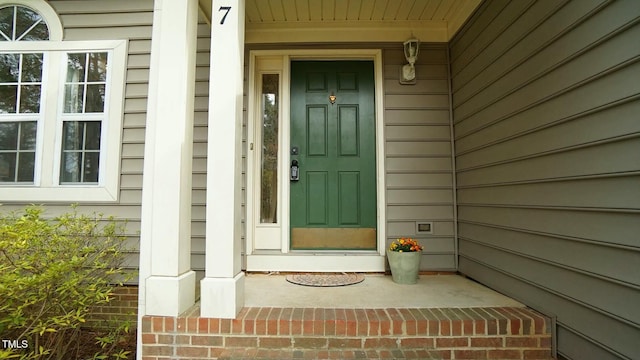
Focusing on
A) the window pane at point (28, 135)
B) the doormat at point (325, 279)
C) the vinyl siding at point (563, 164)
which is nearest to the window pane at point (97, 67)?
the window pane at point (28, 135)

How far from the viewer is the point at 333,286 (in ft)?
7.46

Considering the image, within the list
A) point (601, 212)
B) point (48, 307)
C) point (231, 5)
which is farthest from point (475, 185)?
point (48, 307)

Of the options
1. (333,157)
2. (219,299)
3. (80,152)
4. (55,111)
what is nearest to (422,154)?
(333,157)

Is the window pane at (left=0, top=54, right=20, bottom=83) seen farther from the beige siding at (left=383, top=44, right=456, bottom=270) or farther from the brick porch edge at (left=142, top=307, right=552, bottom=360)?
the beige siding at (left=383, top=44, right=456, bottom=270)

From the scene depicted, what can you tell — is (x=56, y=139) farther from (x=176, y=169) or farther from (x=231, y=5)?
(x=231, y=5)

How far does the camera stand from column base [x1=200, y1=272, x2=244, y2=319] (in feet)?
5.57

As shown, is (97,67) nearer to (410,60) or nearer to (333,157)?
(333,157)

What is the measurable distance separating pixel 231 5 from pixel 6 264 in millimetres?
2071

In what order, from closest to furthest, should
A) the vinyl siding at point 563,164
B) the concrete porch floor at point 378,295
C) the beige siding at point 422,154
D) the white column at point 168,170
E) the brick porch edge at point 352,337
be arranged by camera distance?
the vinyl siding at point 563,164 < the brick porch edge at point 352,337 < the white column at point 168,170 < the concrete porch floor at point 378,295 < the beige siding at point 422,154

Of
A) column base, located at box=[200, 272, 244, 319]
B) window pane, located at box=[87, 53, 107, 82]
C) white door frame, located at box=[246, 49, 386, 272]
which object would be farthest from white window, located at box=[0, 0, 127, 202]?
column base, located at box=[200, 272, 244, 319]

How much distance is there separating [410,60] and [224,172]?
194 cm

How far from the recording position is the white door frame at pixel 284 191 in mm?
2670

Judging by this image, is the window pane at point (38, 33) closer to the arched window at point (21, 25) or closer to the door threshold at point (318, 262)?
the arched window at point (21, 25)

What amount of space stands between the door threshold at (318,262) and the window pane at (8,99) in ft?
7.85
